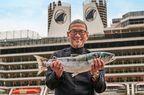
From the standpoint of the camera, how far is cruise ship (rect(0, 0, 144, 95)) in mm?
98000

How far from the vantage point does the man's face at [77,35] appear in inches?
268

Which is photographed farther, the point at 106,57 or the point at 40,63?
the point at 40,63

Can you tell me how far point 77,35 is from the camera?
6801 mm

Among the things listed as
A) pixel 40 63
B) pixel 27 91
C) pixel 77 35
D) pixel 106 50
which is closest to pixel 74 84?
pixel 40 63

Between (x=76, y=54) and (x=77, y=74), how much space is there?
0.39 m

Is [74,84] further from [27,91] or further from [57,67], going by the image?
[27,91]

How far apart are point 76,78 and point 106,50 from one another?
94.1 m

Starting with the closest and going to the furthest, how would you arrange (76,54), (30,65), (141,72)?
(76,54) < (141,72) < (30,65)

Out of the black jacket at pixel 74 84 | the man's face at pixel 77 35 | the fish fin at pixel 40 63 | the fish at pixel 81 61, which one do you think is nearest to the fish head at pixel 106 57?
the fish at pixel 81 61

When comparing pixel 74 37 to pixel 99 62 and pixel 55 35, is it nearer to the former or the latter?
pixel 99 62

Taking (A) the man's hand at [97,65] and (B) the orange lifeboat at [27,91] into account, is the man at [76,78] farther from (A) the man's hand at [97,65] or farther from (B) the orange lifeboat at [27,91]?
(B) the orange lifeboat at [27,91]

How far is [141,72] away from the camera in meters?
97.5

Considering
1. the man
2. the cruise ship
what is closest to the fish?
the man

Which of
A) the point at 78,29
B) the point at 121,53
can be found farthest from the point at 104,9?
the point at 78,29
